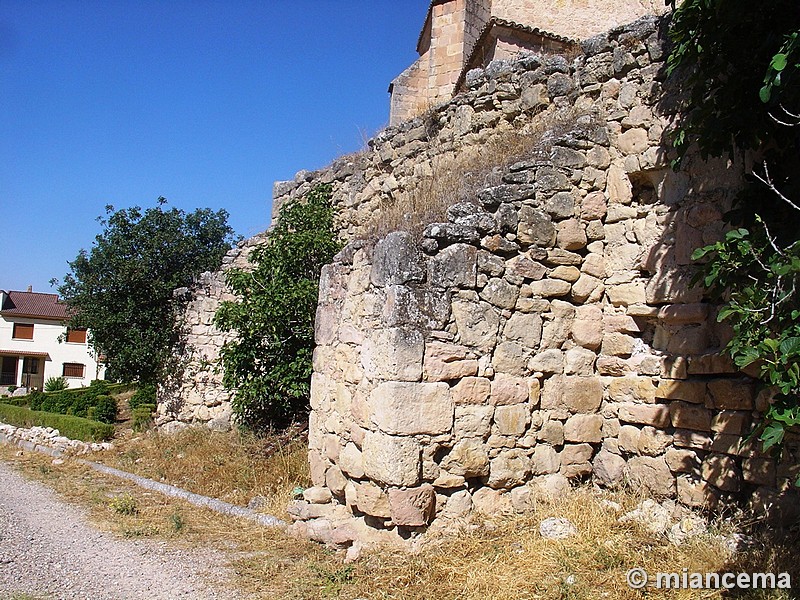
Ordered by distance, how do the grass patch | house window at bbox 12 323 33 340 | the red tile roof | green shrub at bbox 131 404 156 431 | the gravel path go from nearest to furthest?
the gravel path → the grass patch → green shrub at bbox 131 404 156 431 → house window at bbox 12 323 33 340 → the red tile roof

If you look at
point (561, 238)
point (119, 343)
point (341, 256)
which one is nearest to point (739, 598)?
point (561, 238)

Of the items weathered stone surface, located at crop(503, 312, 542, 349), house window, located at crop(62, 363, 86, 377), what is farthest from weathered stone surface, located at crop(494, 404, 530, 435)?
house window, located at crop(62, 363, 86, 377)

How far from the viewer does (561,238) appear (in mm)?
5637

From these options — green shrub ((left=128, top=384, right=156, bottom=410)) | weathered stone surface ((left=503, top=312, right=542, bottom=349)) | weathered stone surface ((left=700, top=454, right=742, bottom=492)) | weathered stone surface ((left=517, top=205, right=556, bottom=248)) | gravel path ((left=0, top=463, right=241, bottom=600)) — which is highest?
weathered stone surface ((left=517, top=205, right=556, bottom=248))

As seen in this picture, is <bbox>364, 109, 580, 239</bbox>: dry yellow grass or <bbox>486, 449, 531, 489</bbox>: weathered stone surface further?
<bbox>364, 109, 580, 239</bbox>: dry yellow grass

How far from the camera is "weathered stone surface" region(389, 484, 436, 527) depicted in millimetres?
4906

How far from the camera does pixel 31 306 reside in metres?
40.9

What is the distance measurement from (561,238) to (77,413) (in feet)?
48.3

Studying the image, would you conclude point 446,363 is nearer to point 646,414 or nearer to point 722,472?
point 646,414

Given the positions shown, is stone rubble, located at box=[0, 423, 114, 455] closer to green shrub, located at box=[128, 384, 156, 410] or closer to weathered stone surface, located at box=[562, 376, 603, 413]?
green shrub, located at box=[128, 384, 156, 410]

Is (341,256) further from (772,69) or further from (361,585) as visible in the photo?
(772,69)

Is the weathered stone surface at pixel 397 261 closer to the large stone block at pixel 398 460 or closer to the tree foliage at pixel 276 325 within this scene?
the large stone block at pixel 398 460

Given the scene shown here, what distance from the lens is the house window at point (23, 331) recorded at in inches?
1554

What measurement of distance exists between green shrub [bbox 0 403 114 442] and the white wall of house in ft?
79.6
